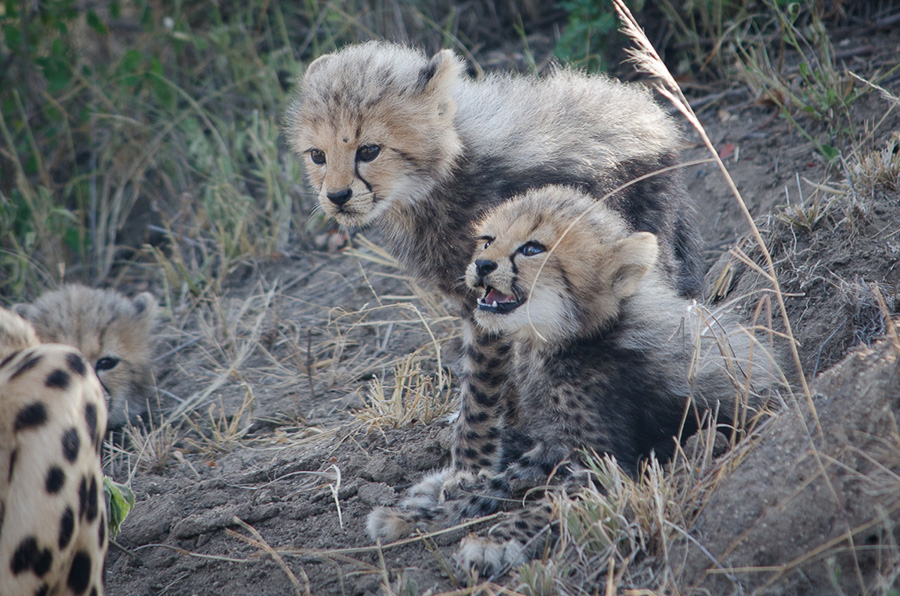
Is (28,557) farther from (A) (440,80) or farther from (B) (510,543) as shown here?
(A) (440,80)

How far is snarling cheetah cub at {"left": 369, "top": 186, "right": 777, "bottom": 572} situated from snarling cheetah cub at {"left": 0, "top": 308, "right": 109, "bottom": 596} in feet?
2.98

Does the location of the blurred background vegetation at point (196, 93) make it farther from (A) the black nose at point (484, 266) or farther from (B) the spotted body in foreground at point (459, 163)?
(A) the black nose at point (484, 266)

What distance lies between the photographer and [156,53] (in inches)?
220

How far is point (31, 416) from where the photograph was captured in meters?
1.75

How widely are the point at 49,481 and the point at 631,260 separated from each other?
5.51 ft

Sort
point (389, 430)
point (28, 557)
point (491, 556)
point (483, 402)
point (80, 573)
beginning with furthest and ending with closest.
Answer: point (389, 430) → point (483, 402) → point (491, 556) → point (80, 573) → point (28, 557)

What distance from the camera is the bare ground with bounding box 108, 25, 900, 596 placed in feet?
5.95

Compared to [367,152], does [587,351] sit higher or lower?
lower

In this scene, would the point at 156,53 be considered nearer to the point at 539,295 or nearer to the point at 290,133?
the point at 290,133

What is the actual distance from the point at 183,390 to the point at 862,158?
3.20 meters

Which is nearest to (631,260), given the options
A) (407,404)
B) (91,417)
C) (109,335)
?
(407,404)

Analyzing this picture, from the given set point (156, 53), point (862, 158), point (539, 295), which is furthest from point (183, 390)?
point (862, 158)

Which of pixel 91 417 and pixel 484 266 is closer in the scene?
pixel 91 417

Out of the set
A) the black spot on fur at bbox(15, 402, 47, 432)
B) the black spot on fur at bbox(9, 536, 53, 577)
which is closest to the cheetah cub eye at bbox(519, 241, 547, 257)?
the black spot on fur at bbox(15, 402, 47, 432)
